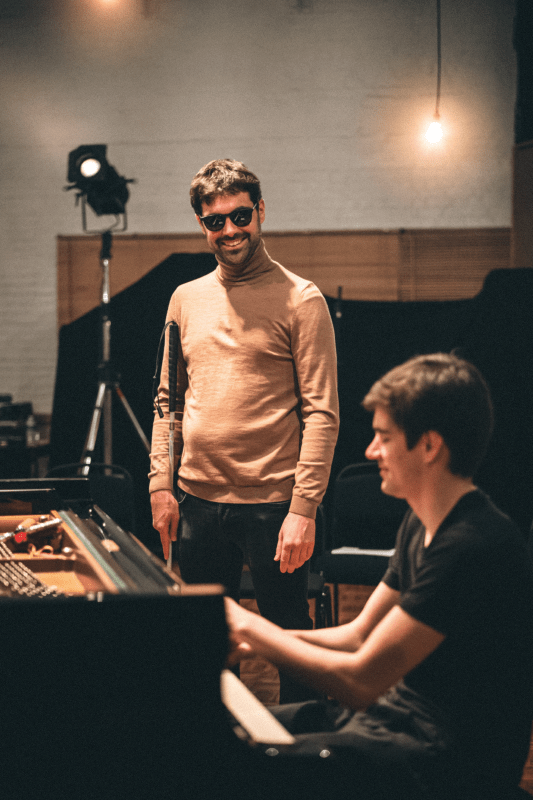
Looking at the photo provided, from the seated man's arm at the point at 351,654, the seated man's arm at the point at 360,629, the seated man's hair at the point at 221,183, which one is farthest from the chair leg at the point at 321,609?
the seated man's hair at the point at 221,183

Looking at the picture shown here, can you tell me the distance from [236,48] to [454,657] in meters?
5.41

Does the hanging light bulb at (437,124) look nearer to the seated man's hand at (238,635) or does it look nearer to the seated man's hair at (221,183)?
the seated man's hair at (221,183)

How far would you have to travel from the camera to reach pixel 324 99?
5340 mm

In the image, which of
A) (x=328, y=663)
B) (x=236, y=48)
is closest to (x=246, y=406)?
(x=328, y=663)

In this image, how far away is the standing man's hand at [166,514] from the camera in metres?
1.70

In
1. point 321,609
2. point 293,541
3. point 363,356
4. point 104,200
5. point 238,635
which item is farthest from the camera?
point 363,356

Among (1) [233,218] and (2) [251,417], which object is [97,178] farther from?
(2) [251,417]

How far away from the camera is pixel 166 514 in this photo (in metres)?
1.70

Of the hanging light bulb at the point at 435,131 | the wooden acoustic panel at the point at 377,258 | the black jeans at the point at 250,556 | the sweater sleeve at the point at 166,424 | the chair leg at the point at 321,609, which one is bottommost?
the chair leg at the point at 321,609

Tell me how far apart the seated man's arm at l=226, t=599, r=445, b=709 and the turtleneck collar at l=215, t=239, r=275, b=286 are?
87 centimetres

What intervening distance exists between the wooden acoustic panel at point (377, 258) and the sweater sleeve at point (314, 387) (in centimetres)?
356

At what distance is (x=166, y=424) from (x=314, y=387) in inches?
16.8

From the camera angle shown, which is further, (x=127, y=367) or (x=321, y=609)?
(x=127, y=367)

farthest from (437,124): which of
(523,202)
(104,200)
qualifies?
(104,200)
